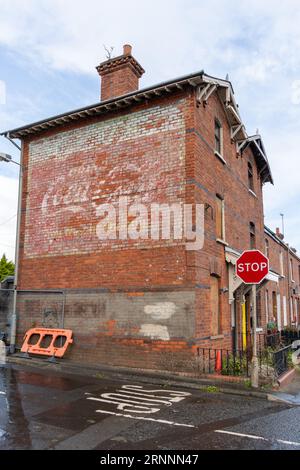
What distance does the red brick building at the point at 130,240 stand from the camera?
421 inches

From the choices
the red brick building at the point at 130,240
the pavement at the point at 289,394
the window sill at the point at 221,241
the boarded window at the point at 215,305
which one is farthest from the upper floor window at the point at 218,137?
the pavement at the point at 289,394

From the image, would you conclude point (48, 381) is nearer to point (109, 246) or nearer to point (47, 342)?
point (47, 342)

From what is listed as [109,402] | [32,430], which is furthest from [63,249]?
[32,430]

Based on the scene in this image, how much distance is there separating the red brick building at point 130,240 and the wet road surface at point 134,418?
7.57ft

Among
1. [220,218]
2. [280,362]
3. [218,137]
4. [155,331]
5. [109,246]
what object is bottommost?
[280,362]

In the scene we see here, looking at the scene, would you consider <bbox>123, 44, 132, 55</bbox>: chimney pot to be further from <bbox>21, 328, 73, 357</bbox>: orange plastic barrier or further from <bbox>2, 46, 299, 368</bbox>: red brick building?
<bbox>21, 328, 73, 357</bbox>: orange plastic barrier

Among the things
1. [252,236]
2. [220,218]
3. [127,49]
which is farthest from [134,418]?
[127,49]

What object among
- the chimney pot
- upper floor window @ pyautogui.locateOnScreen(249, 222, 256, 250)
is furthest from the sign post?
the chimney pot

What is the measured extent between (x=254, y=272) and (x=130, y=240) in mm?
4105

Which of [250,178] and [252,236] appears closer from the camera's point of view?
[252,236]

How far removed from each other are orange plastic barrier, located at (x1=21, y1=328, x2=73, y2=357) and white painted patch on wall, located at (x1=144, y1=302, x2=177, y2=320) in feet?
9.42

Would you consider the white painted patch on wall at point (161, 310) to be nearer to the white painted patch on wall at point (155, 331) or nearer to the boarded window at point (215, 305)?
the white painted patch on wall at point (155, 331)

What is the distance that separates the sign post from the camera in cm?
855

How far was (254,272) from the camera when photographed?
8789 millimetres
